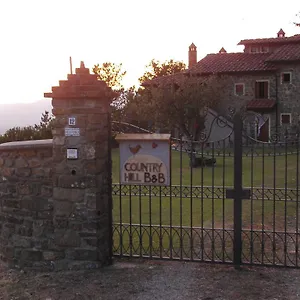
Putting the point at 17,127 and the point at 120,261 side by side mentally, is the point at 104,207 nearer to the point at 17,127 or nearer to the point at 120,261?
the point at 120,261

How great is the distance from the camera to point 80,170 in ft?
20.6

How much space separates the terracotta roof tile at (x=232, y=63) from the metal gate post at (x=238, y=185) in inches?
1013

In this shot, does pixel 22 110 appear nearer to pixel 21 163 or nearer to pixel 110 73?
pixel 110 73

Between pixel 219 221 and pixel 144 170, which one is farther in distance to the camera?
pixel 219 221

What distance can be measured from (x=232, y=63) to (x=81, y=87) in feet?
93.9

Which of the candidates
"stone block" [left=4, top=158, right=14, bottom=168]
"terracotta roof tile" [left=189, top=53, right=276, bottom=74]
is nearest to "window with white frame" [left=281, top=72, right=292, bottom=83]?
"terracotta roof tile" [left=189, top=53, right=276, bottom=74]

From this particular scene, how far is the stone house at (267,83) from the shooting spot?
3133cm

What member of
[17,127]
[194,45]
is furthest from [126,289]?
[194,45]

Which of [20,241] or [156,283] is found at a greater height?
[20,241]

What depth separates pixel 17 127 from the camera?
1917cm

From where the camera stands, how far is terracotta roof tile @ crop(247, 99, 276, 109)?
31.4 m

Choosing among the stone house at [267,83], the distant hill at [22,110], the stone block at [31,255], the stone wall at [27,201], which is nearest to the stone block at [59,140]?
the stone wall at [27,201]

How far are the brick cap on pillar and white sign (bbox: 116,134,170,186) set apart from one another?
72cm

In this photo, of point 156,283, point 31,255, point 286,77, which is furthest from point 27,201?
point 286,77
